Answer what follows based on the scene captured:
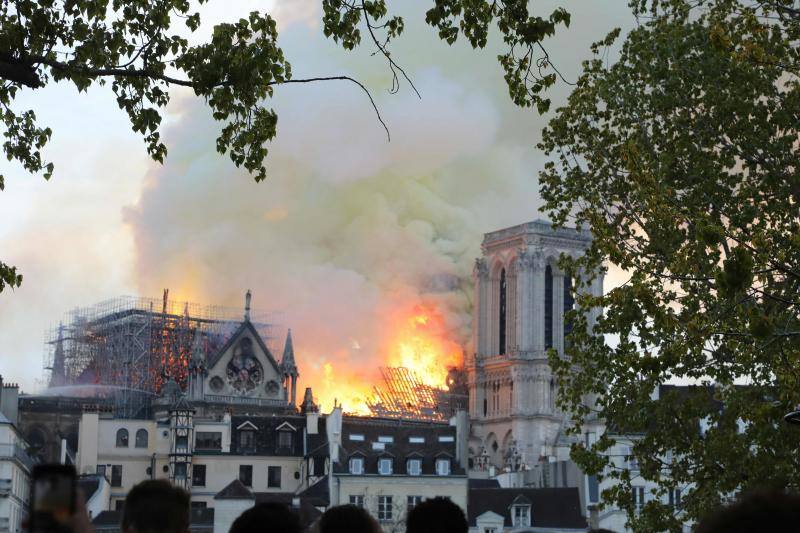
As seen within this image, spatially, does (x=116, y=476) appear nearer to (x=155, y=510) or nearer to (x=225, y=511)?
(x=225, y=511)

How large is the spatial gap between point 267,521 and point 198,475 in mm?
81936

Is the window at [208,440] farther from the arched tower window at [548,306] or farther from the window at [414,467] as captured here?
the arched tower window at [548,306]

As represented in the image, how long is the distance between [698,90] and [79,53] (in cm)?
1503

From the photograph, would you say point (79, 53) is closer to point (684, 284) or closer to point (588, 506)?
point (684, 284)

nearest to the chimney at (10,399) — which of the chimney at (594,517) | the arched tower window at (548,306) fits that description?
the chimney at (594,517)

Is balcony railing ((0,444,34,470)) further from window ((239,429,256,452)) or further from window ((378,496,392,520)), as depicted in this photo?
window ((378,496,392,520))

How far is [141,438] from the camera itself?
295 ft

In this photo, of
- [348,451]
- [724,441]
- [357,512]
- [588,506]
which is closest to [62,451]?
[348,451]

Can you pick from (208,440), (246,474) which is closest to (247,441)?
(208,440)

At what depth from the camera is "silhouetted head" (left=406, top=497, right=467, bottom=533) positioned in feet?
27.3

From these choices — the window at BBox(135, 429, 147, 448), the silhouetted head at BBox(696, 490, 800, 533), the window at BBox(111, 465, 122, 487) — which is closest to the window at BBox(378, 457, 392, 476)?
the window at BBox(135, 429, 147, 448)

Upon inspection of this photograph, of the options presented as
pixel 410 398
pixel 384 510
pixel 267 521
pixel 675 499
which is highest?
pixel 410 398

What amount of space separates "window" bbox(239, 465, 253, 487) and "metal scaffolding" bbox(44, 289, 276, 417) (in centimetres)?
1748

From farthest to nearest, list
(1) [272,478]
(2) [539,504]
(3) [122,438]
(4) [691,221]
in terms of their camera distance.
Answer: (3) [122,438] → (1) [272,478] → (2) [539,504] → (4) [691,221]
